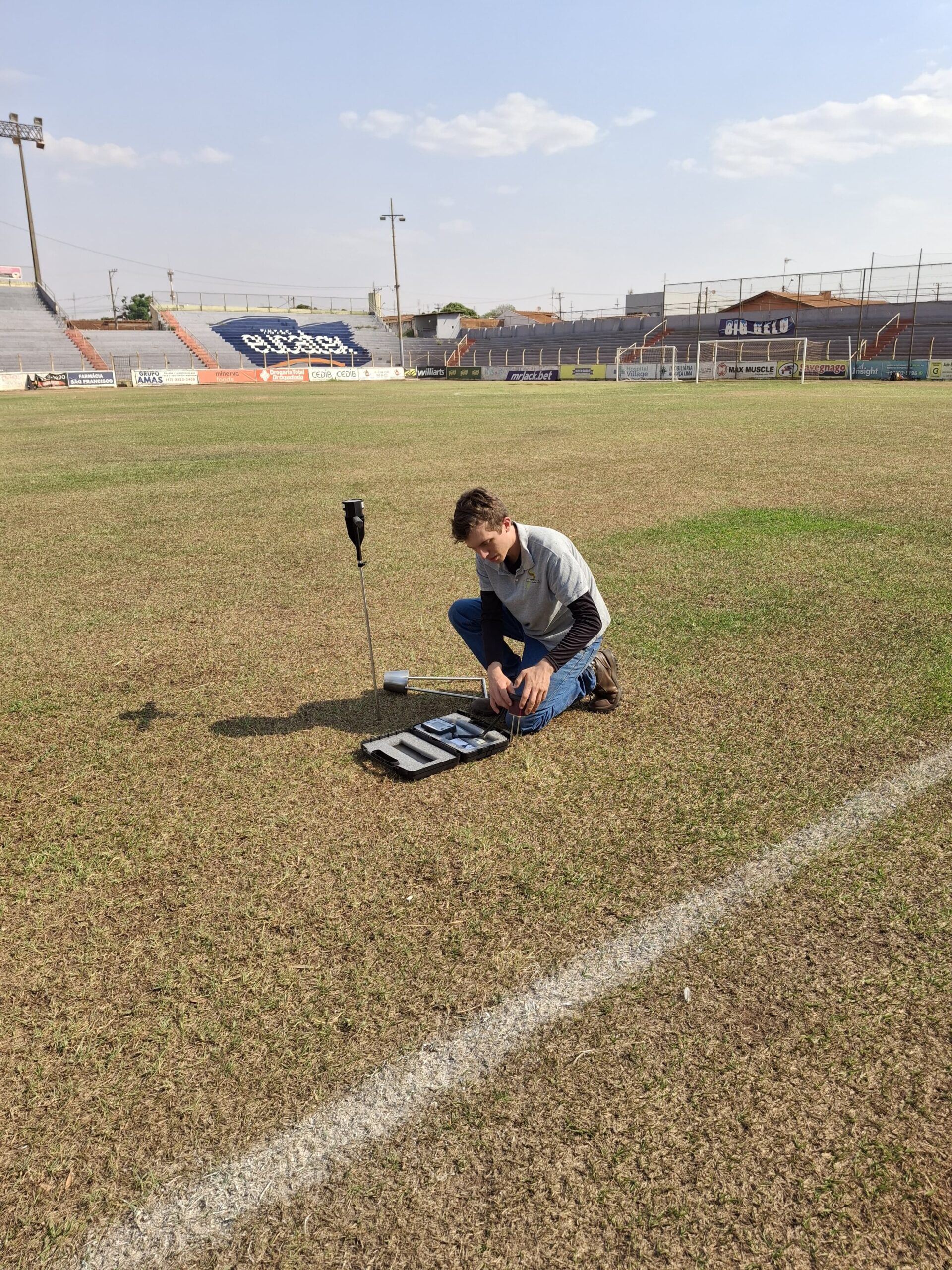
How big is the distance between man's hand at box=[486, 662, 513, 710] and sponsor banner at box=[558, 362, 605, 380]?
58.2m

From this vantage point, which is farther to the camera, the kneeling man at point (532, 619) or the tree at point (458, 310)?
the tree at point (458, 310)

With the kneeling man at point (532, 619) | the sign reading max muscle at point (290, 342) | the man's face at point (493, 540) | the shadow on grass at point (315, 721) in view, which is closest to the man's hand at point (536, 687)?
the kneeling man at point (532, 619)

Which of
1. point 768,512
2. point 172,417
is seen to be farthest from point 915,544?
point 172,417

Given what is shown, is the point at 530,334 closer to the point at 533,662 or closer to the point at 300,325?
the point at 300,325

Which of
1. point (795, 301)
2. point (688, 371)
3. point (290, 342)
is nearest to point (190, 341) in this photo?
point (290, 342)

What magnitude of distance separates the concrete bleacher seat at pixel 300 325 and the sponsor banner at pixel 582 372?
19849mm

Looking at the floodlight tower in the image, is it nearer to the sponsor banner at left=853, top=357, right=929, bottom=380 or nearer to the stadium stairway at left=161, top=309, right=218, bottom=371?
the stadium stairway at left=161, top=309, right=218, bottom=371

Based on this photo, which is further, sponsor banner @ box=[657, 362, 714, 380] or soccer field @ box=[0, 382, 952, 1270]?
sponsor banner @ box=[657, 362, 714, 380]

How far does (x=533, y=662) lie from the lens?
4.51 m

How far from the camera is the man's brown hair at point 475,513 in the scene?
3.79 meters

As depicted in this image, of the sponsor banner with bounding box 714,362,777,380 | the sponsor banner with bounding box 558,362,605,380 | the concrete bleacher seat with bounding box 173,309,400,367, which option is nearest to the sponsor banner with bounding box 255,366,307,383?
the concrete bleacher seat with bounding box 173,309,400,367

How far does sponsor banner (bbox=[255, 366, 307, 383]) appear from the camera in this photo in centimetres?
6006

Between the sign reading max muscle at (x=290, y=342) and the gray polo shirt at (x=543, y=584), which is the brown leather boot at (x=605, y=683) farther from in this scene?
the sign reading max muscle at (x=290, y=342)

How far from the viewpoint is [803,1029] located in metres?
2.53
